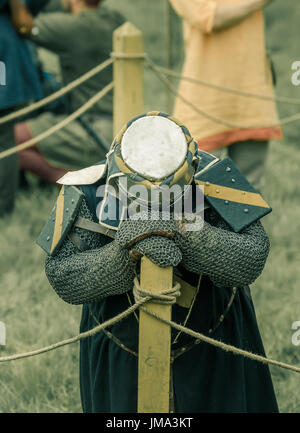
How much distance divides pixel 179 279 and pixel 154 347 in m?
0.29

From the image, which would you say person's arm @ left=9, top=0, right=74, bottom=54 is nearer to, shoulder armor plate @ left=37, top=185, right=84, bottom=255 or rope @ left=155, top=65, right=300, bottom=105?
rope @ left=155, top=65, right=300, bottom=105

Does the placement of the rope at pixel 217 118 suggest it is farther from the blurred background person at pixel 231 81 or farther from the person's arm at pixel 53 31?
the person's arm at pixel 53 31

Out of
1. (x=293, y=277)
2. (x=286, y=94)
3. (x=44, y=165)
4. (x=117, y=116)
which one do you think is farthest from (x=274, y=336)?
Answer: (x=286, y=94)

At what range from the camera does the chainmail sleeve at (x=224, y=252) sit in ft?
5.80

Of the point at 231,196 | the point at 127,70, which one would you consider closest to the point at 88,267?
the point at 231,196

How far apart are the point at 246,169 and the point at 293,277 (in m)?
0.75

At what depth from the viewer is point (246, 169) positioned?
419 centimetres

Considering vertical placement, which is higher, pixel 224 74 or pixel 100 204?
pixel 224 74

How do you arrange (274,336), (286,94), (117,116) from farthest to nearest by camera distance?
1. (286,94)
2. (117,116)
3. (274,336)

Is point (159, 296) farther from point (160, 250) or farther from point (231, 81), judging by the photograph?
point (231, 81)

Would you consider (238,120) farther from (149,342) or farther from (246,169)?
(149,342)

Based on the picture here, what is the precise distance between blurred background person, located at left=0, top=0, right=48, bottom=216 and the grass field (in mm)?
346

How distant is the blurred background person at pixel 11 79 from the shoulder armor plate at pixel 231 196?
2.50 metres

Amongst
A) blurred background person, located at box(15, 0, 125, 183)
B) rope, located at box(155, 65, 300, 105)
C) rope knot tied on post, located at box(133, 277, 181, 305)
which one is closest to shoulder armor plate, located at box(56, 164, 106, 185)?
rope knot tied on post, located at box(133, 277, 181, 305)
